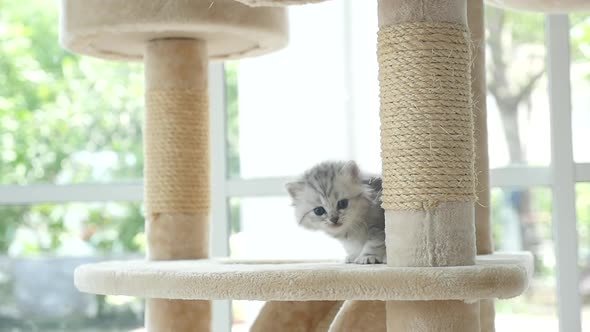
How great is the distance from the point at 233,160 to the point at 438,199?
5.36 feet

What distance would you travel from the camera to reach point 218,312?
9.03 ft

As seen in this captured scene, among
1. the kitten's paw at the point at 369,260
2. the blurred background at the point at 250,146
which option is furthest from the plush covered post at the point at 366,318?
the blurred background at the point at 250,146

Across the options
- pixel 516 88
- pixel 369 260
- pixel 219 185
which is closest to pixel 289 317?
pixel 369 260

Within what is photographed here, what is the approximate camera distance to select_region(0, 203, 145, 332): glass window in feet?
10.1

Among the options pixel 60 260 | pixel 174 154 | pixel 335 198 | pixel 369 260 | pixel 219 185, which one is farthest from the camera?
pixel 60 260

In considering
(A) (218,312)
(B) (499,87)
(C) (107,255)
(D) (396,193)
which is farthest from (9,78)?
(D) (396,193)

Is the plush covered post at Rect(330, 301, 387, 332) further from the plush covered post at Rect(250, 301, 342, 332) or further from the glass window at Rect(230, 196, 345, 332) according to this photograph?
the glass window at Rect(230, 196, 345, 332)

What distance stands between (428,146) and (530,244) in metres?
1.45

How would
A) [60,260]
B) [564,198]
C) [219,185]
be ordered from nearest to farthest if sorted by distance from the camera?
1. [564,198]
2. [219,185]
3. [60,260]

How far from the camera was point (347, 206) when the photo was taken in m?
1.61

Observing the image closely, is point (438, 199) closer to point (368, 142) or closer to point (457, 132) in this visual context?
point (457, 132)

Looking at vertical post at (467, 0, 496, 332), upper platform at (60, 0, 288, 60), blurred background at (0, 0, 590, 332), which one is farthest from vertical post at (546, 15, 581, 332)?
upper platform at (60, 0, 288, 60)

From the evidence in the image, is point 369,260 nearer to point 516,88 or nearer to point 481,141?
point 481,141

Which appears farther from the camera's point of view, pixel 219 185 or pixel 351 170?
pixel 219 185
